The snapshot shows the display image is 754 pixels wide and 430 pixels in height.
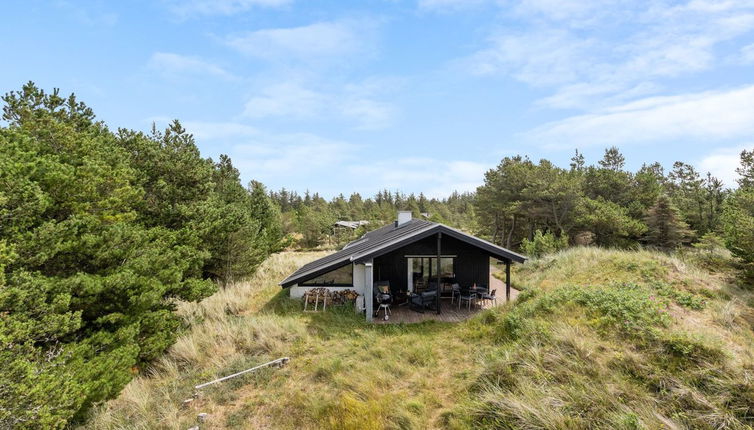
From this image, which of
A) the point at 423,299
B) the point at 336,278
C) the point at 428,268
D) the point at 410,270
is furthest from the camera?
the point at 428,268

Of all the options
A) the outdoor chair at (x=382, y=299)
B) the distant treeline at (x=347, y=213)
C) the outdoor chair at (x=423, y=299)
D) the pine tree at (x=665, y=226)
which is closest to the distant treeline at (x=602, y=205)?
the pine tree at (x=665, y=226)

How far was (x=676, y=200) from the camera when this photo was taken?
31531 mm

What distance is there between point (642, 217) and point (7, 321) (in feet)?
124

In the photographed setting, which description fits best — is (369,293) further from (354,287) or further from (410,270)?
(410,270)

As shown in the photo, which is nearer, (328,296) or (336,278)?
(328,296)

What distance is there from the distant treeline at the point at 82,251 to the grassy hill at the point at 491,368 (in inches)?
47.6

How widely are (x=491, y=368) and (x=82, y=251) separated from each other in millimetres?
9532

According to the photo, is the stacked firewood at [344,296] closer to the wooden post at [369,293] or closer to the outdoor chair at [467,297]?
the wooden post at [369,293]

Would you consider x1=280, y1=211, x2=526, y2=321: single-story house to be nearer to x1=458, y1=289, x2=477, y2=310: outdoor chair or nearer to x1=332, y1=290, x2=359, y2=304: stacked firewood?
x1=332, y1=290, x2=359, y2=304: stacked firewood

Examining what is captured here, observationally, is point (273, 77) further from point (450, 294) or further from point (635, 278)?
point (635, 278)

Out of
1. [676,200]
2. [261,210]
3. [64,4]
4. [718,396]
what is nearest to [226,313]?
[64,4]

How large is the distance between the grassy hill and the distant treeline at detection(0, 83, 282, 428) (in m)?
1.21

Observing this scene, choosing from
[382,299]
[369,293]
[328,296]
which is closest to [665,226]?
[382,299]

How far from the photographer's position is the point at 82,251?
7414mm
